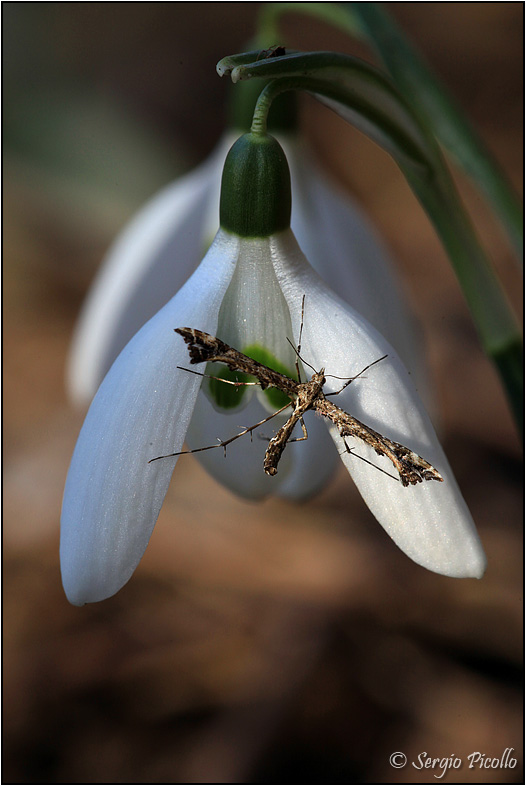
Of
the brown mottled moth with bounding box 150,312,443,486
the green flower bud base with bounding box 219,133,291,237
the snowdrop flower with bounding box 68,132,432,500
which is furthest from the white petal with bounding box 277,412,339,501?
the green flower bud base with bounding box 219,133,291,237

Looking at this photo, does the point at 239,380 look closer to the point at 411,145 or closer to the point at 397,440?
the point at 397,440

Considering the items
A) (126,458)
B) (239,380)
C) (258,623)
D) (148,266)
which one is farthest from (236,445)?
(258,623)

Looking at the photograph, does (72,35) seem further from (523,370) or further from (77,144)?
(523,370)

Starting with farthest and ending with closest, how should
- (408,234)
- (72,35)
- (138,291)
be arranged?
(72,35) → (408,234) → (138,291)

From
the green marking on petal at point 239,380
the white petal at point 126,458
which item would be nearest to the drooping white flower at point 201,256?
the green marking on petal at point 239,380

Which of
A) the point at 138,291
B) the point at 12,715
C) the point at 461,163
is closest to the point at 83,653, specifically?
the point at 12,715

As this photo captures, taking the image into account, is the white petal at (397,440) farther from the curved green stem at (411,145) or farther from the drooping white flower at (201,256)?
the drooping white flower at (201,256)

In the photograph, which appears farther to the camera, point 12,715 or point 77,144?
point 77,144
